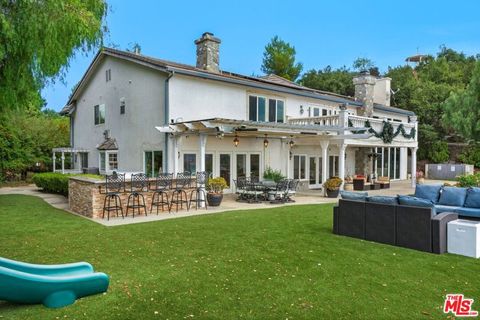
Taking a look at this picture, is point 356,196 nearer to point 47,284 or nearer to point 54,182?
point 47,284

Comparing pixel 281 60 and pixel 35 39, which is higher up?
pixel 281 60

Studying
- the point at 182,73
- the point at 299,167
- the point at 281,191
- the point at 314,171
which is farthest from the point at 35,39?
the point at 314,171

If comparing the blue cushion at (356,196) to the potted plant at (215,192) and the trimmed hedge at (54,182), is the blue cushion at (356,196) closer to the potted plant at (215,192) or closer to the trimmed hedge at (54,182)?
the potted plant at (215,192)

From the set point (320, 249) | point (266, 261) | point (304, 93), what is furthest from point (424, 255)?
point (304, 93)

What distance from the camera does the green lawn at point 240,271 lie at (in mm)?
4461

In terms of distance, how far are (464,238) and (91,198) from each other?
31.8 feet

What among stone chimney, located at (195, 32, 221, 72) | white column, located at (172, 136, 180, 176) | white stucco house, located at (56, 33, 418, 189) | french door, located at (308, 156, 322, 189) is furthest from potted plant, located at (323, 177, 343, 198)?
stone chimney, located at (195, 32, 221, 72)

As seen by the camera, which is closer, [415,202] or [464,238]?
[464,238]

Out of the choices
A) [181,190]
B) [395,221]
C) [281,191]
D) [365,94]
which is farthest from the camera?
[365,94]

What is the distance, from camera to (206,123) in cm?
1277

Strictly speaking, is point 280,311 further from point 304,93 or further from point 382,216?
point 304,93

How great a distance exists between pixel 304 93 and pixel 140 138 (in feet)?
29.2

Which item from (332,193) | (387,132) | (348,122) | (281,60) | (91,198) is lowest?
(332,193)

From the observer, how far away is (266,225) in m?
9.74
